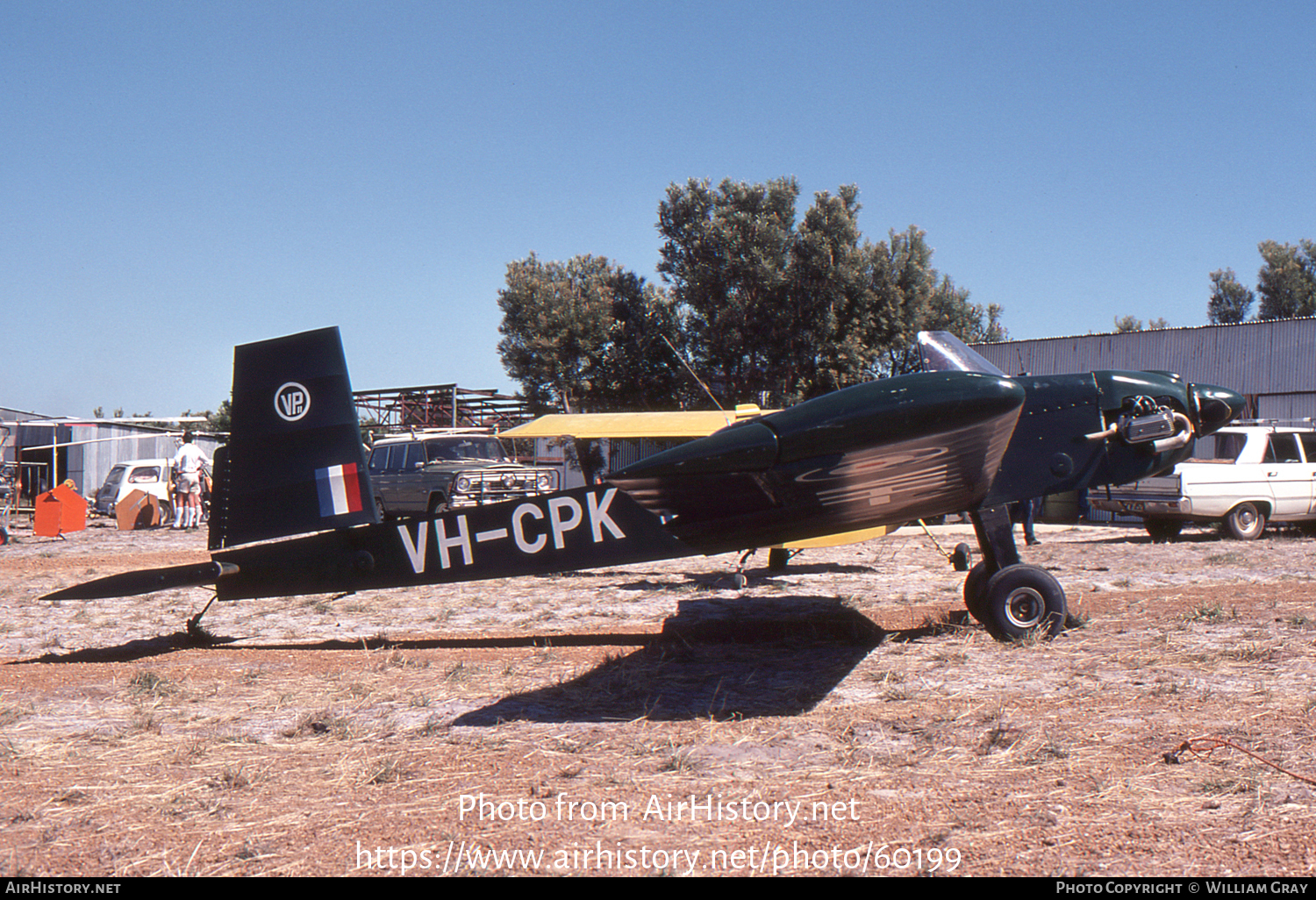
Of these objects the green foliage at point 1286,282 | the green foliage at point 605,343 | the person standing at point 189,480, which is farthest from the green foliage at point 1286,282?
the person standing at point 189,480

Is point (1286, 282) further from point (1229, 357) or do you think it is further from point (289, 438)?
point (289, 438)

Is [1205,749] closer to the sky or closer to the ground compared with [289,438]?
closer to the ground

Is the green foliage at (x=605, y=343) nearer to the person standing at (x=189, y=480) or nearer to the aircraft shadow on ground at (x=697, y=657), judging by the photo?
the person standing at (x=189, y=480)

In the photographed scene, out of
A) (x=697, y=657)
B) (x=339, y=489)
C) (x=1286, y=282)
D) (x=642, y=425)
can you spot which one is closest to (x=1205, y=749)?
(x=697, y=657)

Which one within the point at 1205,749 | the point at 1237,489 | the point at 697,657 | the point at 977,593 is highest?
the point at 1237,489

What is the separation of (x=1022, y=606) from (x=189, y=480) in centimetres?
1855

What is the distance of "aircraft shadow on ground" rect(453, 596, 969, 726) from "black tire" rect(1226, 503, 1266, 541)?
1008cm

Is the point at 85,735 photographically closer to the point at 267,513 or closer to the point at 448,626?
the point at 267,513

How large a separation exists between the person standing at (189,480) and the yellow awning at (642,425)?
11009 millimetres

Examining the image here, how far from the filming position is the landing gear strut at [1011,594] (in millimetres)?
5750

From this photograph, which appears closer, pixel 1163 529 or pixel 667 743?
pixel 667 743

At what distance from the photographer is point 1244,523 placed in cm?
1395

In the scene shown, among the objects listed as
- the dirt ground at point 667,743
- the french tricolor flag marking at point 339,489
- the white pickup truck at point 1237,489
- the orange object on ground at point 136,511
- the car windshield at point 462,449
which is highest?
the car windshield at point 462,449
